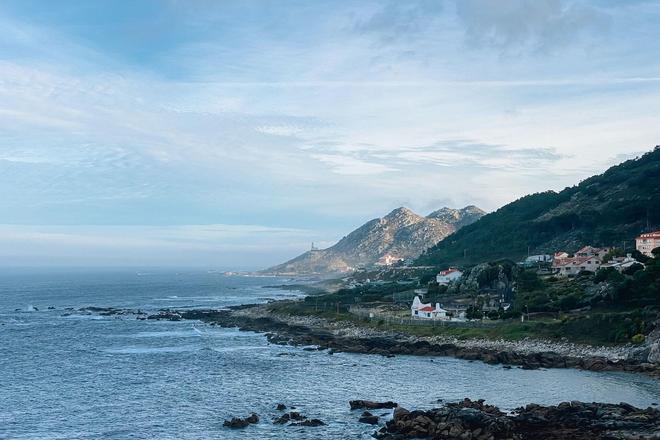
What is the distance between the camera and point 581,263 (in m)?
106

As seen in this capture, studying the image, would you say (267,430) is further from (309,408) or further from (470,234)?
(470,234)

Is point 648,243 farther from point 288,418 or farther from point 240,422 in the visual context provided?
point 240,422

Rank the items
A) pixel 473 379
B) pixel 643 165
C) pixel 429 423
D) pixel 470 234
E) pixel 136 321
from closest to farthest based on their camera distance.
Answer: pixel 429 423, pixel 473 379, pixel 136 321, pixel 643 165, pixel 470 234

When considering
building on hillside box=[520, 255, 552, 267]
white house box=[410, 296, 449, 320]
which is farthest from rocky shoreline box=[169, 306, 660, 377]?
building on hillside box=[520, 255, 552, 267]

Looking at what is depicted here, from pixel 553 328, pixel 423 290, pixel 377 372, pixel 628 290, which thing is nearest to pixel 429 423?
pixel 377 372

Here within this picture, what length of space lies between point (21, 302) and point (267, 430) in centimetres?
15075

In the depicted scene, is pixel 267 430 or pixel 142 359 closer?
pixel 267 430

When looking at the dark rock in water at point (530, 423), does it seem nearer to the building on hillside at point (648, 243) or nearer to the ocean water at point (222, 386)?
the ocean water at point (222, 386)

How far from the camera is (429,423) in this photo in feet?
127

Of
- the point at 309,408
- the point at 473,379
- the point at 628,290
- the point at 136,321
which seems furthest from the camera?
the point at 136,321

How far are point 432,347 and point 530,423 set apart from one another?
34670mm

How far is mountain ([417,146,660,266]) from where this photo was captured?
14225 cm

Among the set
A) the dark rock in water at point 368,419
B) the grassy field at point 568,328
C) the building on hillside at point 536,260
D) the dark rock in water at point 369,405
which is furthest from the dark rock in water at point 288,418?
the building on hillside at point 536,260

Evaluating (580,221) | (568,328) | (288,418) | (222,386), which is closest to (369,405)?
(288,418)
